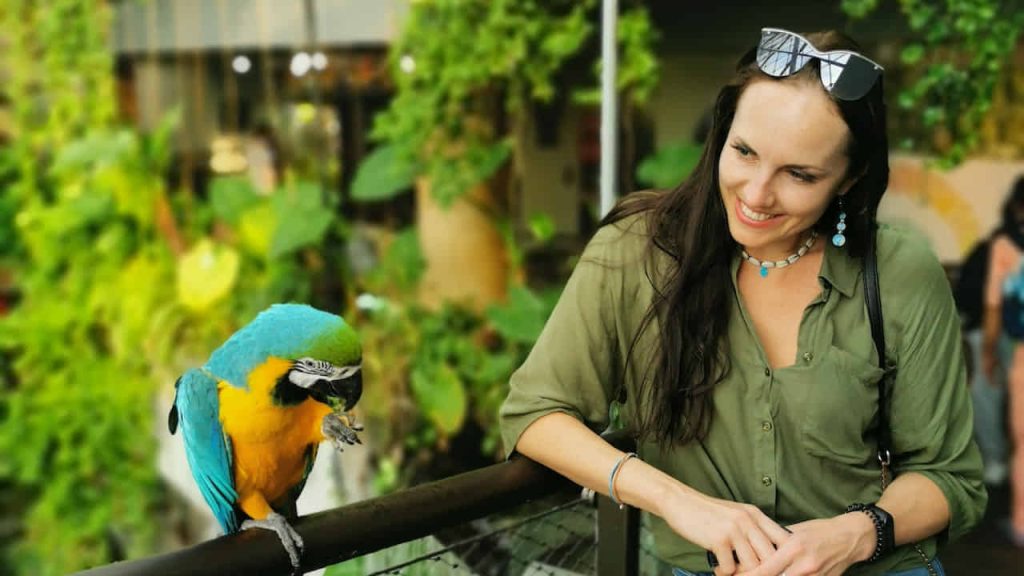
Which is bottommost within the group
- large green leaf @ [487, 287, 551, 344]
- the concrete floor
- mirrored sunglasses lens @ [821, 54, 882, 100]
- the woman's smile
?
the concrete floor

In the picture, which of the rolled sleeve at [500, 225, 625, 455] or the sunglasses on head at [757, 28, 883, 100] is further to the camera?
the rolled sleeve at [500, 225, 625, 455]

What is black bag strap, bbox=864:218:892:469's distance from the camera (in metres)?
1.15

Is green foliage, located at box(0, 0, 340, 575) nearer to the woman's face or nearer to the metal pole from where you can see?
the metal pole

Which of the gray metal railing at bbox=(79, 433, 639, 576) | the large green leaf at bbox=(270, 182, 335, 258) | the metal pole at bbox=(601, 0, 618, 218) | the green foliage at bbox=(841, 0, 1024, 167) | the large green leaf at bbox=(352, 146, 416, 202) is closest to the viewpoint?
the gray metal railing at bbox=(79, 433, 639, 576)

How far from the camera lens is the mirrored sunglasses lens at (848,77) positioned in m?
1.07

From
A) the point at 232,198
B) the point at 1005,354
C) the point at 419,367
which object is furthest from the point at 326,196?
the point at 1005,354

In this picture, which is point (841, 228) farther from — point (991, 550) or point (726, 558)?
point (991, 550)

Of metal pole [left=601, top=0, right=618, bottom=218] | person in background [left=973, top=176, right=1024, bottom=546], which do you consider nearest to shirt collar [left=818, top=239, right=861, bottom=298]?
metal pole [left=601, top=0, right=618, bottom=218]

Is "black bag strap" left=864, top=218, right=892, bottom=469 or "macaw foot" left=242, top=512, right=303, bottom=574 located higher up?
"black bag strap" left=864, top=218, right=892, bottom=469

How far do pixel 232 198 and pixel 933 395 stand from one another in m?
3.56

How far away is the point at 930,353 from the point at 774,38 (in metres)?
0.41

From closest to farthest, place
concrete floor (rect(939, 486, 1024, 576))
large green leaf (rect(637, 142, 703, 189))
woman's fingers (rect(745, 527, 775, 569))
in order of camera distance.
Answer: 1. woman's fingers (rect(745, 527, 775, 569))
2. concrete floor (rect(939, 486, 1024, 576))
3. large green leaf (rect(637, 142, 703, 189))

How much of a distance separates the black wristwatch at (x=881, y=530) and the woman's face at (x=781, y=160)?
1.09ft

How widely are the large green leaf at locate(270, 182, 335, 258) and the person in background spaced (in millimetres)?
2481
